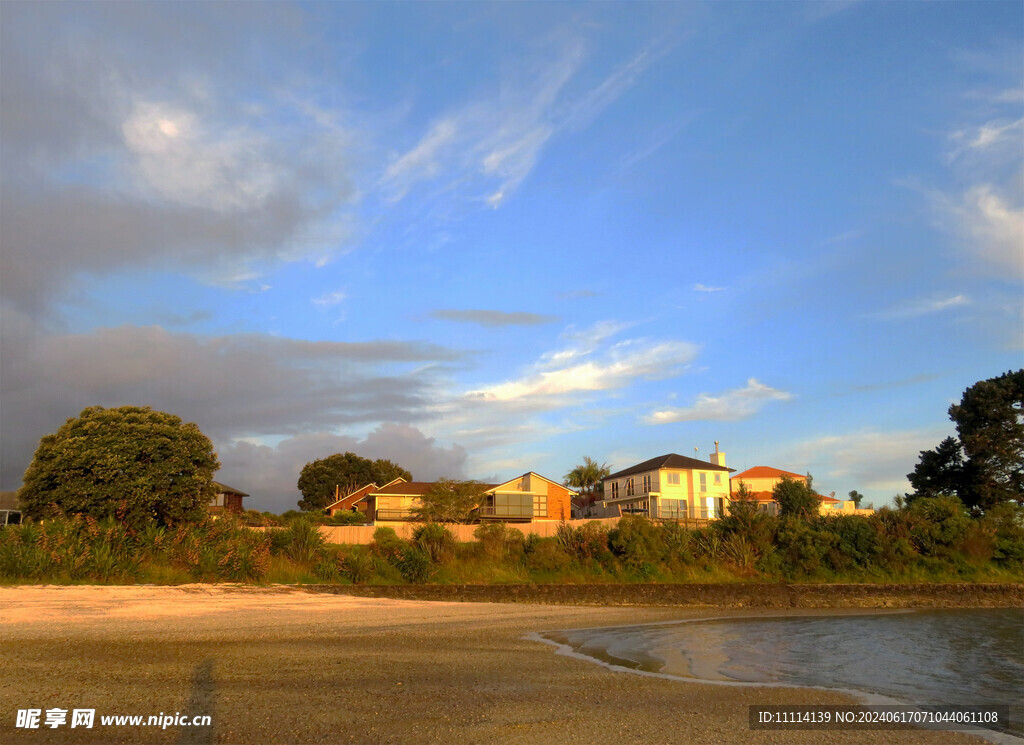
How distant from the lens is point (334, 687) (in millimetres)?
11398

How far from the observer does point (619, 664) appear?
51.5 ft

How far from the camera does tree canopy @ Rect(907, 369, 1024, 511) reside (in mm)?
58812

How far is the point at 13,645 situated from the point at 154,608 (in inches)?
260

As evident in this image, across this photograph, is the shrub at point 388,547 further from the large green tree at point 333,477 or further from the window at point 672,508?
the large green tree at point 333,477

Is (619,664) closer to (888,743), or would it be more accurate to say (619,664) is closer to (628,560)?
(888,743)

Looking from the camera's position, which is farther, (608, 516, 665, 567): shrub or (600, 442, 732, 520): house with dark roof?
(600, 442, 732, 520): house with dark roof

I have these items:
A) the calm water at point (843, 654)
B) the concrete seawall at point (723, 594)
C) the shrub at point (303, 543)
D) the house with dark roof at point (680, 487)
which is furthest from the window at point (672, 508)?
the shrub at point (303, 543)

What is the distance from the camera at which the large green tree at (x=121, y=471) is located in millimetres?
29516

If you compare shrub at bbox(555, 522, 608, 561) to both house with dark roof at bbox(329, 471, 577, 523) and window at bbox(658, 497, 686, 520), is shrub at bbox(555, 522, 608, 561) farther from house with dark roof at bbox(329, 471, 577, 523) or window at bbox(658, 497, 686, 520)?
window at bbox(658, 497, 686, 520)

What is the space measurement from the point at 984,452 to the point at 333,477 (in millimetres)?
76971

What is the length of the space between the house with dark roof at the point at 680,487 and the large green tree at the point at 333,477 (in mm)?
40705

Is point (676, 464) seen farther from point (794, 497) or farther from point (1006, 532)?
point (1006, 532)

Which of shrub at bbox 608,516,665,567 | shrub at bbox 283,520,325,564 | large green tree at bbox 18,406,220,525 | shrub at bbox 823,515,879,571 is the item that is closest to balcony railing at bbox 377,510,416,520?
shrub at bbox 608,516,665,567

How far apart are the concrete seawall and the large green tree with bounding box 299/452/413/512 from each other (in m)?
70.1
